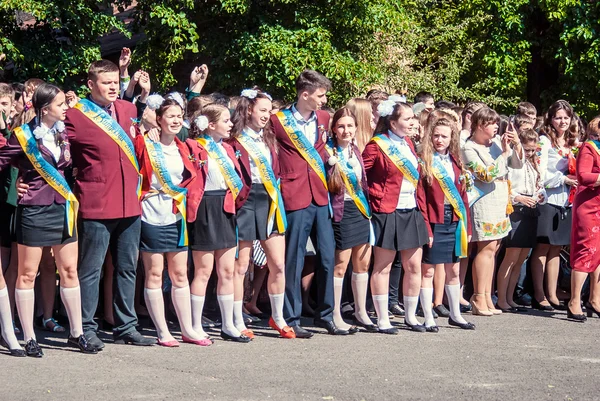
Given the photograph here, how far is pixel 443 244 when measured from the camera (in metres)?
9.38

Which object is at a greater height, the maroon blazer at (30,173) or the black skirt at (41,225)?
the maroon blazer at (30,173)

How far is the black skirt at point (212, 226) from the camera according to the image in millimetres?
8344

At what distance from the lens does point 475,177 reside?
9.95 metres

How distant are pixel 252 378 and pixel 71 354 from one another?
145 cm

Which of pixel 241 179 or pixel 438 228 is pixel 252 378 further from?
pixel 438 228

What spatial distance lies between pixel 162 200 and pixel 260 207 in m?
0.81

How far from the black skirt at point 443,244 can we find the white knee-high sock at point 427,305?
0.81 ft

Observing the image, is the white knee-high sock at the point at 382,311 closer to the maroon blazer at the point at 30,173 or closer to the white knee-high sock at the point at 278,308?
the white knee-high sock at the point at 278,308

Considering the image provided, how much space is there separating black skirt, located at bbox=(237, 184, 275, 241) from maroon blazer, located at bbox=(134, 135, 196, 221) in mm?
474

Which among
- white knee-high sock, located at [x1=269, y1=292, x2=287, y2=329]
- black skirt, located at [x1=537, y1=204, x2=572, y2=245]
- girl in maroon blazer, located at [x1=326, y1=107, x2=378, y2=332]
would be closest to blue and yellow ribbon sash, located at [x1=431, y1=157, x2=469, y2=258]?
girl in maroon blazer, located at [x1=326, y1=107, x2=378, y2=332]

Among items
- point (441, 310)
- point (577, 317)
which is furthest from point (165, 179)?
point (577, 317)

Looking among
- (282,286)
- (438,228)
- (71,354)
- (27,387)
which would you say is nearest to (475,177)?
(438,228)

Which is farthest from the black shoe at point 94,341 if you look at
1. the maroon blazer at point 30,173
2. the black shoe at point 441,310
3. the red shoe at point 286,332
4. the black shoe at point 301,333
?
the black shoe at point 441,310

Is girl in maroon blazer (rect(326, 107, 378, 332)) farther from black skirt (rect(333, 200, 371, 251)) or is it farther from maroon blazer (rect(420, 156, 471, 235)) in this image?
maroon blazer (rect(420, 156, 471, 235))
